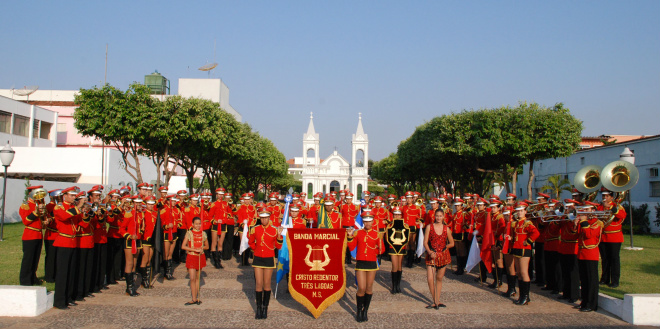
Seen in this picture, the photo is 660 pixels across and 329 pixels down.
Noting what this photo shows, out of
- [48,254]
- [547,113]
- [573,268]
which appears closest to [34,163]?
[48,254]

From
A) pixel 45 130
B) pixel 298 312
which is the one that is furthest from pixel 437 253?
pixel 45 130

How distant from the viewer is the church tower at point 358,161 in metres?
82.2

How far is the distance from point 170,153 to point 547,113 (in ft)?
68.8

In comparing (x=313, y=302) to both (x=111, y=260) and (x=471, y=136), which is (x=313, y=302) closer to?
(x=111, y=260)

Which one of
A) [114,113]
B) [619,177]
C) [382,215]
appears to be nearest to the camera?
[619,177]

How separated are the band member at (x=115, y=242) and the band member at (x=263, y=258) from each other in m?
3.53

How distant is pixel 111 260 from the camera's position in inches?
423

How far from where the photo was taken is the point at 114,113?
21766mm

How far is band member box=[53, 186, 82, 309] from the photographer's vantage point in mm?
8523

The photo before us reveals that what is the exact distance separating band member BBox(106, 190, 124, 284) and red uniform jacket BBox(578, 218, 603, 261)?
9348 mm

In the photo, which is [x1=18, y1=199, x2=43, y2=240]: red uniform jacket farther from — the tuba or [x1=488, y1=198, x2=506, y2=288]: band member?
the tuba

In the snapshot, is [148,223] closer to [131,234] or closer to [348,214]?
[131,234]

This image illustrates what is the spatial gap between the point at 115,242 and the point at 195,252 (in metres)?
3.00

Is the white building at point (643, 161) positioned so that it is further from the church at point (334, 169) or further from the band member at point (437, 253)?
the church at point (334, 169)
